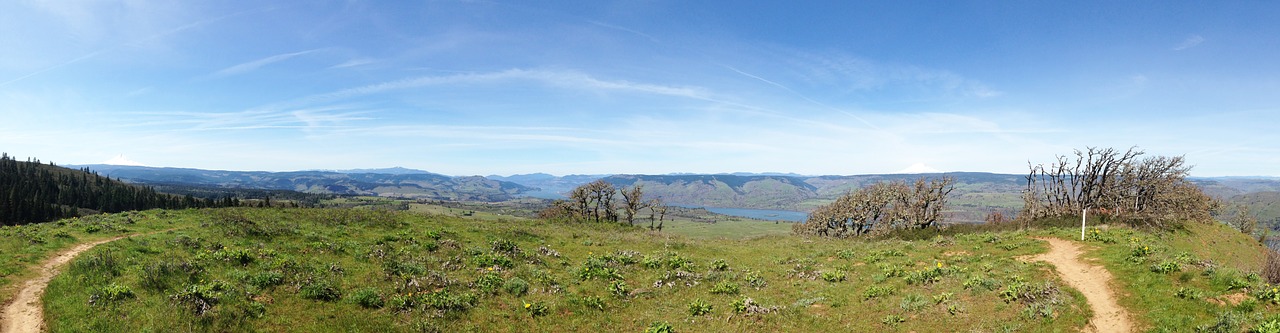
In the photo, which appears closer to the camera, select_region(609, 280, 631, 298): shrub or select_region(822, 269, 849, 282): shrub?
select_region(609, 280, 631, 298): shrub

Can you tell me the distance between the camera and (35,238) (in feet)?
72.4

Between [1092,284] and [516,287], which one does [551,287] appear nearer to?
[516,287]

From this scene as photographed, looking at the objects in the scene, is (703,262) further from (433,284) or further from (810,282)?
(433,284)

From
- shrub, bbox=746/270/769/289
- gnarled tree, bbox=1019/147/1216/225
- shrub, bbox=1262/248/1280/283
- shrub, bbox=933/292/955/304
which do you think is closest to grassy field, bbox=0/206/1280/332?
shrub, bbox=933/292/955/304

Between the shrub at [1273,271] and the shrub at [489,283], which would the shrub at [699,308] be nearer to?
the shrub at [489,283]

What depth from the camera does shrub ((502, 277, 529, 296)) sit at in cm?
1881

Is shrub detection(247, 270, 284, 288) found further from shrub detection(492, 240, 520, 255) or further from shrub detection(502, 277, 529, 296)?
shrub detection(492, 240, 520, 255)

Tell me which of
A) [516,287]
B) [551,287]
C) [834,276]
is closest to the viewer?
[516,287]

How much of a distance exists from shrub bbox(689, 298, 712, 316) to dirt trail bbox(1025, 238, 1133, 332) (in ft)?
38.0

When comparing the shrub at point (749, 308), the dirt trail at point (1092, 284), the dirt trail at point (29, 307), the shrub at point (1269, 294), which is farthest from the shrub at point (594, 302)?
the shrub at point (1269, 294)

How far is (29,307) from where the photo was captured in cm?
1435

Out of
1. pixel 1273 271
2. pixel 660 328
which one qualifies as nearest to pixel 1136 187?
pixel 1273 271

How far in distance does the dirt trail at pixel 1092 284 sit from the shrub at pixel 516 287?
18916 mm

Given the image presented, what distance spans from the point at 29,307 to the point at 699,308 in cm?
2095
